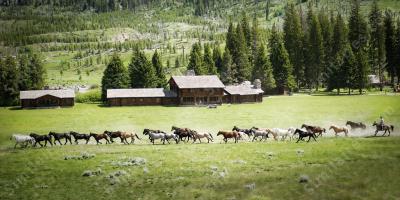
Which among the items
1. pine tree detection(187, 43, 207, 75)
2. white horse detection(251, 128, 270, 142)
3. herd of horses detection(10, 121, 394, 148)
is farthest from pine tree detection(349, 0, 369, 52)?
white horse detection(251, 128, 270, 142)

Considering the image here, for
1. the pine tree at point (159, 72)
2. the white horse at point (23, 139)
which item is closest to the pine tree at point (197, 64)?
the pine tree at point (159, 72)

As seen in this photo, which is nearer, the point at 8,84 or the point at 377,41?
the point at 8,84

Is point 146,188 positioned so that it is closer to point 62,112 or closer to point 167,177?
point 167,177

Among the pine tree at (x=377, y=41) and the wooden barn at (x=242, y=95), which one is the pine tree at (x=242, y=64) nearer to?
the wooden barn at (x=242, y=95)

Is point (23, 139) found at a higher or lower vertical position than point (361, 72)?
lower

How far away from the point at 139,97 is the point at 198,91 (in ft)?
41.4

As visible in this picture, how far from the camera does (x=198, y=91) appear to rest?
295 ft

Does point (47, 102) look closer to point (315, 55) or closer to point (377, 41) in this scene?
point (315, 55)

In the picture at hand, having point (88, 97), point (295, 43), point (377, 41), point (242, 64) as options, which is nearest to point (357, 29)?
point (377, 41)

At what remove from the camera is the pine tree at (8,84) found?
288 ft

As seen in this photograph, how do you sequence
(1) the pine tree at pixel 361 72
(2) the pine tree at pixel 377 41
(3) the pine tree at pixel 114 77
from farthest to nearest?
(2) the pine tree at pixel 377 41 → (3) the pine tree at pixel 114 77 → (1) the pine tree at pixel 361 72

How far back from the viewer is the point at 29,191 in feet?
79.6

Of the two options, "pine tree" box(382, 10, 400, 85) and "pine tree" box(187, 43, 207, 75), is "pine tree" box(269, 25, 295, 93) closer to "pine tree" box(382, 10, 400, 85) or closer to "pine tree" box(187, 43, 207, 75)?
"pine tree" box(187, 43, 207, 75)

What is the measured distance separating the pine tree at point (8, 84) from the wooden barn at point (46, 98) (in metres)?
5.11
